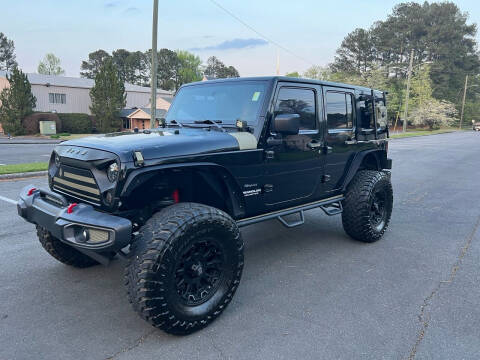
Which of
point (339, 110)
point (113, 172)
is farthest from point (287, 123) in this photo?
point (113, 172)

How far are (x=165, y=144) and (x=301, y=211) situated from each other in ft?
6.40

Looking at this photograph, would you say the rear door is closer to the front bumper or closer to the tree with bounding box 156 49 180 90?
the front bumper

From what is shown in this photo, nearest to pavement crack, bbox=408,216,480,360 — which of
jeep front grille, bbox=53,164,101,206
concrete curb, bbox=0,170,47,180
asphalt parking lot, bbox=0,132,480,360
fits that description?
asphalt parking lot, bbox=0,132,480,360

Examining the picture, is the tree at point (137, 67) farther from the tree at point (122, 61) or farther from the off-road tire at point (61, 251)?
the off-road tire at point (61, 251)

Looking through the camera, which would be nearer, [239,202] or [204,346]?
[204,346]

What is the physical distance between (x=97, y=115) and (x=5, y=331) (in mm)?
36243

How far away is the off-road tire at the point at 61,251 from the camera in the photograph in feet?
12.1

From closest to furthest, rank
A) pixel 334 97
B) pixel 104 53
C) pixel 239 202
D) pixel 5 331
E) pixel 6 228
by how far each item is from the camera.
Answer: pixel 5 331 < pixel 239 202 < pixel 334 97 < pixel 6 228 < pixel 104 53

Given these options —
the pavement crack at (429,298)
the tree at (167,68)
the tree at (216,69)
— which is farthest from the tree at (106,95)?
the tree at (216,69)

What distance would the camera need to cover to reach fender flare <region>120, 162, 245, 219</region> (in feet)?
8.99

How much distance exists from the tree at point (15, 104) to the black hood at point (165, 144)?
3361 cm

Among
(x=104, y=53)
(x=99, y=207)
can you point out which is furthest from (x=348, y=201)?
(x=104, y=53)

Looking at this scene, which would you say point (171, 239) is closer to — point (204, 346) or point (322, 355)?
point (204, 346)

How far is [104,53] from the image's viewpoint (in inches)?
3804
